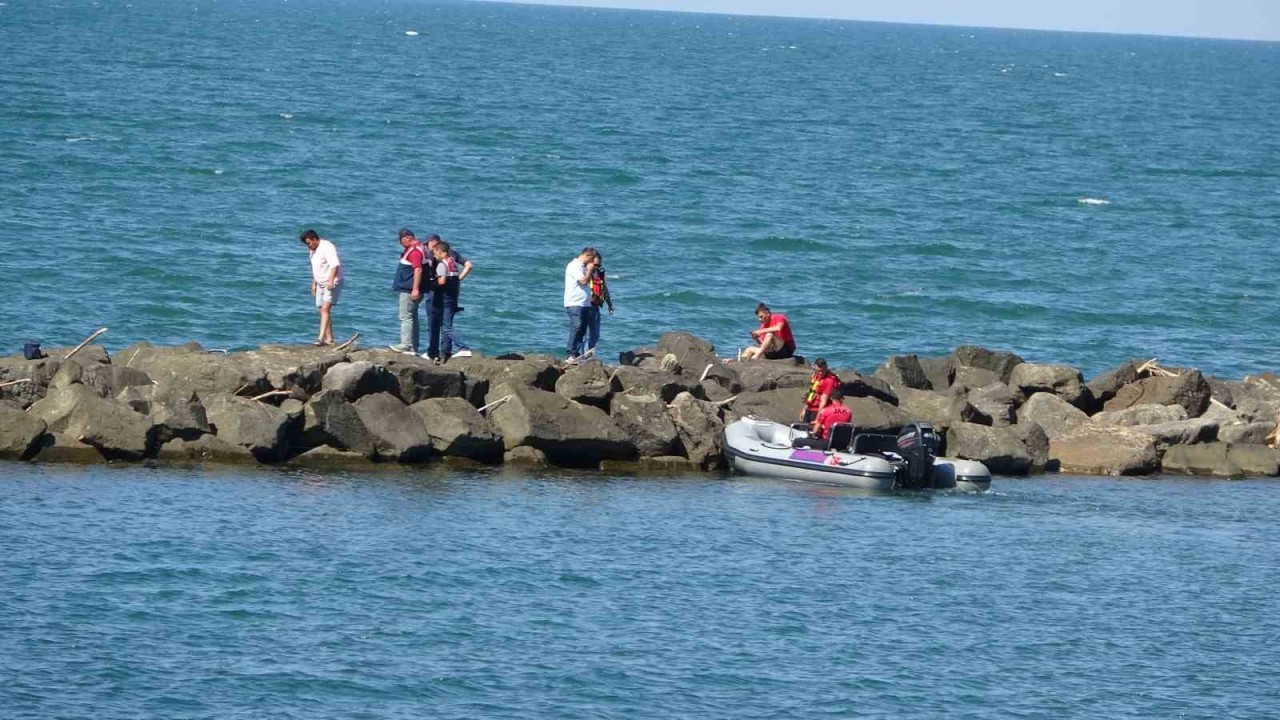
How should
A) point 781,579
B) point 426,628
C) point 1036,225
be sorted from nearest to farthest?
1. point 426,628
2. point 781,579
3. point 1036,225

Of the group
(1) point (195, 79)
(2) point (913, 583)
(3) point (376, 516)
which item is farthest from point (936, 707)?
(1) point (195, 79)

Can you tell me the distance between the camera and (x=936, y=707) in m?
16.0

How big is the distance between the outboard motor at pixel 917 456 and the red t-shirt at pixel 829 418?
0.86 m

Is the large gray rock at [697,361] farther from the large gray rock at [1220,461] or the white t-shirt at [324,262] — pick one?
the large gray rock at [1220,461]

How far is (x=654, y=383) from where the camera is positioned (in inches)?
999

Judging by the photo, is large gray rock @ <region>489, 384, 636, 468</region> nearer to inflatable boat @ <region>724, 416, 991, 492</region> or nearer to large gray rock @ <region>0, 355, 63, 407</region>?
inflatable boat @ <region>724, 416, 991, 492</region>

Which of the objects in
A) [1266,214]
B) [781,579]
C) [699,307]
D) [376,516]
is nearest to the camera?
[781,579]

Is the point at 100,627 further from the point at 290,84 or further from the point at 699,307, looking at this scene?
the point at 290,84

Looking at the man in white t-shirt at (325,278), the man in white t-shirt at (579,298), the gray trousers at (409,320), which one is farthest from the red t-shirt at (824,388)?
the man in white t-shirt at (325,278)

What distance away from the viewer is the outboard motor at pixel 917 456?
937 inches

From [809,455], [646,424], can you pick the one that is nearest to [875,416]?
[809,455]

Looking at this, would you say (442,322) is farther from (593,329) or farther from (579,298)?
(593,329)

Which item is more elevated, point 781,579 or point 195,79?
point 195,79

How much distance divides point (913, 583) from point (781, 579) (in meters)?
1.42
